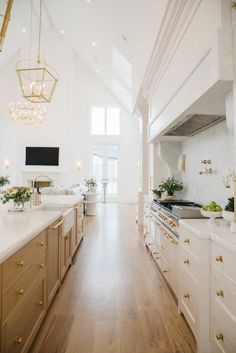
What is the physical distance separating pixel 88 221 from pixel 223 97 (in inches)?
204

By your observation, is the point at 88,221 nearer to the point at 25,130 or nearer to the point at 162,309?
the point at 162,309

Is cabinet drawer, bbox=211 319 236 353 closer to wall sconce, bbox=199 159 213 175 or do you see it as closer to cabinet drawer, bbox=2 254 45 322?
cabinet drawer, bbox=2 254 45 322

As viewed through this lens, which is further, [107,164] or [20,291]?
[107,164]

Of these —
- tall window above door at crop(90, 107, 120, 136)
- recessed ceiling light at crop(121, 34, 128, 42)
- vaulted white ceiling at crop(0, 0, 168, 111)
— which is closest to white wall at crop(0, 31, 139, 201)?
tall window above door at crop(90, 107, 120, 136)

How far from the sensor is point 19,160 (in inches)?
398

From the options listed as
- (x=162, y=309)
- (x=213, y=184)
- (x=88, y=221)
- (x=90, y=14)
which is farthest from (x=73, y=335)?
(x=90, y=14)

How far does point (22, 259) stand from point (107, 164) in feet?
32.7

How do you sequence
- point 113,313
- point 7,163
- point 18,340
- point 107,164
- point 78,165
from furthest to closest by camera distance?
point 107,164
point 78,165
point 7,163
point 113,313
point 18,340

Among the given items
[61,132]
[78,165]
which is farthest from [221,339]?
[61,132]

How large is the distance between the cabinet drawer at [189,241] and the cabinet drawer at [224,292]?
0.21m

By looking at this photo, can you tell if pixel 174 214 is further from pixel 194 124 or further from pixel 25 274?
pixel 25 274

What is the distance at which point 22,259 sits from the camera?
1368 millimetres

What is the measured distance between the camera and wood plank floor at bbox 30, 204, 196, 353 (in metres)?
1.64

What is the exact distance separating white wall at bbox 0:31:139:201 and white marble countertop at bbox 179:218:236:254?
347 inches
